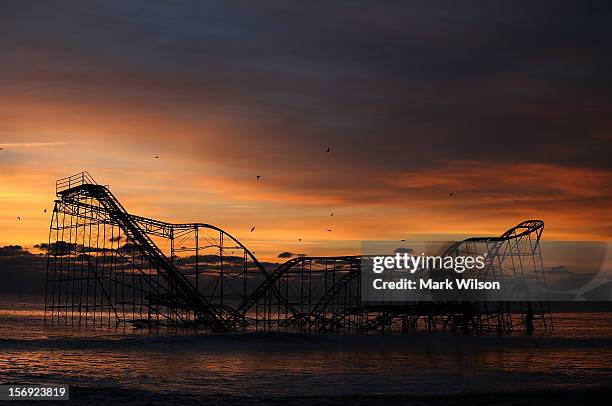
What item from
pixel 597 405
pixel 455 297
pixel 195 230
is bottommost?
pixel 597 405

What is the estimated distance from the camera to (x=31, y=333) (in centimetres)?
5522

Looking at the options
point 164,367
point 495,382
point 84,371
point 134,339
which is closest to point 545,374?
point 495,382

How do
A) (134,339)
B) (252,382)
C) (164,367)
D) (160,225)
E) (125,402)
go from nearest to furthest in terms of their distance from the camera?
(125,402)
(252,382)
(164,367)
(134,339)
(160,225)

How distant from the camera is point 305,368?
115 ft

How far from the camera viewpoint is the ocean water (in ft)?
86.4

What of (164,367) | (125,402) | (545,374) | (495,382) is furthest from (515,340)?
(125,402)

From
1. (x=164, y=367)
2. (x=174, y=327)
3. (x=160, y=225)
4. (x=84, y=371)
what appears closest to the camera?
(x=84, y=371)

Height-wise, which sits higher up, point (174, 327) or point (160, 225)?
point (160, 225)

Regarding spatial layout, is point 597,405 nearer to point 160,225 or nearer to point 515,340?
point 515,340

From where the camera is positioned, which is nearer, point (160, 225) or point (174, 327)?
point (160, 225)

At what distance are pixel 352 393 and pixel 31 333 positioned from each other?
3549cm

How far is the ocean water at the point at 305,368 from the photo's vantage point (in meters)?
26.3

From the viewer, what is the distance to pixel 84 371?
32312 millimetres

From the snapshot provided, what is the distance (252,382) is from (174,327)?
111 ft
